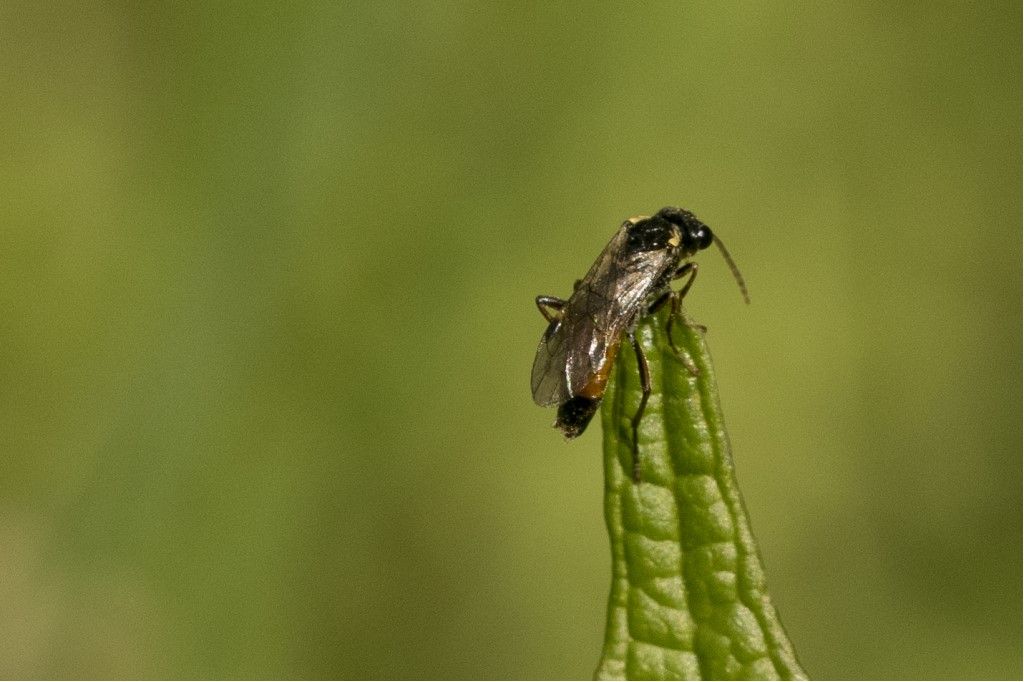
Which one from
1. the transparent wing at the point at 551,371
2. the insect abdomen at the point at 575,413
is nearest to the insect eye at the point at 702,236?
the transparent wing at the point at 551,371

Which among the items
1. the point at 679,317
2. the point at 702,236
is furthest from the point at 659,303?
the point at 679,317

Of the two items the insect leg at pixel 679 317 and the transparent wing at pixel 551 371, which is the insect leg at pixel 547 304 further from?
the insect leg at pixel 679 317

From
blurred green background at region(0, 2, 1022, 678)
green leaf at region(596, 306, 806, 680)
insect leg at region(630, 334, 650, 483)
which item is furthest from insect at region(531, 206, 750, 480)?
blurred green background at region(0, 2, 1022, 678)

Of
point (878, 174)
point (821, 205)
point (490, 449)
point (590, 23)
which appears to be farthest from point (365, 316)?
point (878, 174)

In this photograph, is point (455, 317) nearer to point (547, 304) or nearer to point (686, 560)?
point (547, 304)

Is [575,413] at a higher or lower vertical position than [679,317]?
lower
